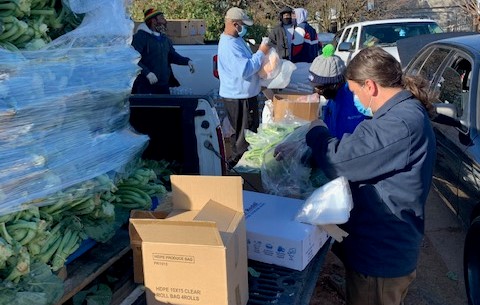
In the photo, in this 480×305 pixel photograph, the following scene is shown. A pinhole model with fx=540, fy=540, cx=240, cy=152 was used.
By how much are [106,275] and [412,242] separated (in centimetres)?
156

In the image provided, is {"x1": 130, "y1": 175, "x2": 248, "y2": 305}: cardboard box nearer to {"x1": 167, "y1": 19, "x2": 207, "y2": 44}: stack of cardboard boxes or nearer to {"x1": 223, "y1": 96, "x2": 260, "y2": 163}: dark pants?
{"x1": 223, "y1": 96, "x2": 260, "y2": 163}: dark pants

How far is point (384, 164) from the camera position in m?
2.54

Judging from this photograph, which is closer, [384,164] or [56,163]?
[56,163]

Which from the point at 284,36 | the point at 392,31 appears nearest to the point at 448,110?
the point at 284,36

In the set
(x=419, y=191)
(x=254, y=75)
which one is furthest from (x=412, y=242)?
(x=254, y=75)

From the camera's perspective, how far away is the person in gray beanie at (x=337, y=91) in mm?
3814

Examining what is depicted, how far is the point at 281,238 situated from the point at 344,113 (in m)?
1.45

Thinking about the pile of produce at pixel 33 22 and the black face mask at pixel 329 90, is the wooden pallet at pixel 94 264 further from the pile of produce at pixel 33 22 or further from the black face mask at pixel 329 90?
the black face mask at pixel 329 90

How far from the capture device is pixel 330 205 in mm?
2652

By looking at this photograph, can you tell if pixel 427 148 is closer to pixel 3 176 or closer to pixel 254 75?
pixel 3 176

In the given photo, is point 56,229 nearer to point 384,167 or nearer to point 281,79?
point 384,167

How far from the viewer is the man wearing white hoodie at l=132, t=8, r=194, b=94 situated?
6.91 m

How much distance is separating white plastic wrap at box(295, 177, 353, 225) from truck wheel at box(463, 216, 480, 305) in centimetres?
163

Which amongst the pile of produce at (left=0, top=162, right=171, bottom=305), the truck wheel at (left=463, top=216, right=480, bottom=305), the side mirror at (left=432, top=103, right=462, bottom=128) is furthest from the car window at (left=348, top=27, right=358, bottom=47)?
the pile of produce at (left=0, top=162, right=171, bottom=305)
